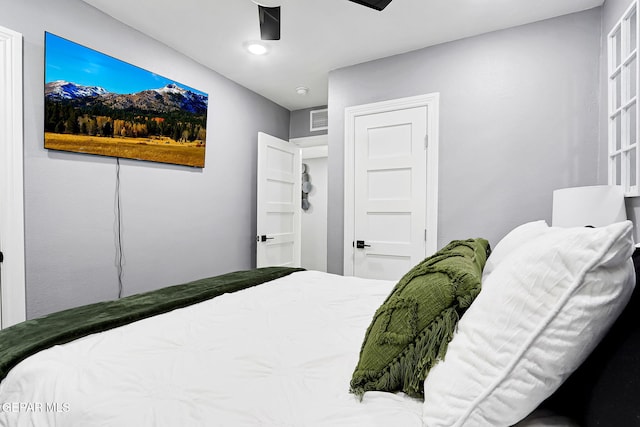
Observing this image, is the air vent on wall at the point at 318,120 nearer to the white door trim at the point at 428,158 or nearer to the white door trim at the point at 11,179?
the white door trim at the point at 428,158

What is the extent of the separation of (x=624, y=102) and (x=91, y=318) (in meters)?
3.03

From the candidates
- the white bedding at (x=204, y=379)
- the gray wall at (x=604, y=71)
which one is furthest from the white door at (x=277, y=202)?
the gray wall at (x=604, y=71)

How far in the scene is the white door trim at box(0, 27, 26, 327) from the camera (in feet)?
6.43

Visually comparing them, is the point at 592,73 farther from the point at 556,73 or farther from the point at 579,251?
the point at 579,251

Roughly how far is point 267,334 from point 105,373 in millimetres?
492

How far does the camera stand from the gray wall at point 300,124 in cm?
463

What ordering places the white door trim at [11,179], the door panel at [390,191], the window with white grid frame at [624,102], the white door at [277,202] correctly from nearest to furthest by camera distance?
the window with white grid frame at [624,102] < the white door trim at [11,179] < the door panel at [390,191] < the white door at [277,202]

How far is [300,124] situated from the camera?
470 cm

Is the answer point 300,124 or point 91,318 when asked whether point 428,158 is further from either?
point 91,318

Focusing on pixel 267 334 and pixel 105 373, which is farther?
pixel 267 334

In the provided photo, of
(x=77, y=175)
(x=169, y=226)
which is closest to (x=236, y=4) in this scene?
(x=77, y=175)

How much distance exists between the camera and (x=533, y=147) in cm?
257

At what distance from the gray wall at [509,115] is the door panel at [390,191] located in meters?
0.20

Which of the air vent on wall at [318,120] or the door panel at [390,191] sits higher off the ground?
the air vent on wall at [318,120]
